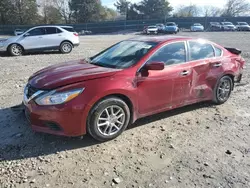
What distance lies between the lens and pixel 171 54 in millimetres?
4254

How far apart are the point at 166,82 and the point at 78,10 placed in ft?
198

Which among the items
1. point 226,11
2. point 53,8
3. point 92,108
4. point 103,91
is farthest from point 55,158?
point 226,11

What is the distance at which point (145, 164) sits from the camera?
10.2 ft

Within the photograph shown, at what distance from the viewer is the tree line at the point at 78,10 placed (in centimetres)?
5038

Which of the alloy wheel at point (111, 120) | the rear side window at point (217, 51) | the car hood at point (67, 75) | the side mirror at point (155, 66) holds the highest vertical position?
the rear side window at point (217, 51)

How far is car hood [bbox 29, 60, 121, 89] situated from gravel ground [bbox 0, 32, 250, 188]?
0.88 m

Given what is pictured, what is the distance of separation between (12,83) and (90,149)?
4.48 metres

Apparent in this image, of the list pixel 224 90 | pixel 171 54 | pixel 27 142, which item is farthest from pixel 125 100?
pixel 224 90

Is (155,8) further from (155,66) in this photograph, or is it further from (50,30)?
(155,66)

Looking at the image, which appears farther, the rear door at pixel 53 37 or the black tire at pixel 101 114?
the rear door at pixel 53 37

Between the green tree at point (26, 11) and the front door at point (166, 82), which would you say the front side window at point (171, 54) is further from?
the green tree at point (26, 11)

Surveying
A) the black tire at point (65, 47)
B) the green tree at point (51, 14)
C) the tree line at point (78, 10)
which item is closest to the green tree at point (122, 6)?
the tree line at point (78, 10)

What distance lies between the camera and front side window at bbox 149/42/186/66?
4.07 meters

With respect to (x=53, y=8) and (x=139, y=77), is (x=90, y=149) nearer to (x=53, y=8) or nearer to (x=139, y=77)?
(x=139, y=77)
